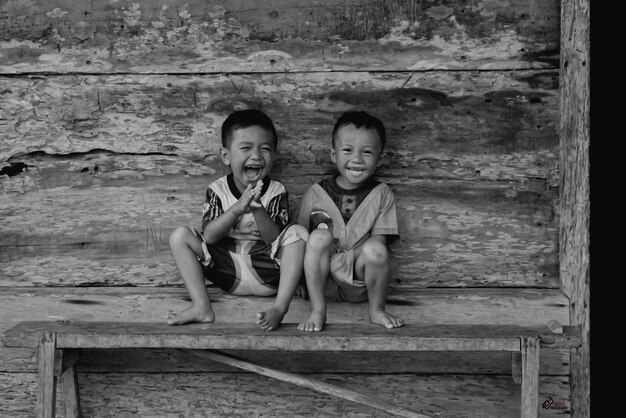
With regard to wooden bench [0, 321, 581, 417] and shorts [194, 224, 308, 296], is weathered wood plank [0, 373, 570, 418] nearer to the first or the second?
wooden bench [0, 321, 581, 417]

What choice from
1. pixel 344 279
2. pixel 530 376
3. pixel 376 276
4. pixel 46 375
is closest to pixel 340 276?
pixel 344 279

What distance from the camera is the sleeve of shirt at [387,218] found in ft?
8.96

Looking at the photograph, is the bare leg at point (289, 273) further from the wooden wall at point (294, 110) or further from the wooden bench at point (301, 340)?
the wooden wall at point (294, 110)

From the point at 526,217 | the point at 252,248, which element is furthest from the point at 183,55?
the point at 526,217

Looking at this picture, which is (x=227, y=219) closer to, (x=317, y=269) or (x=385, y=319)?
(x=317, y=269)

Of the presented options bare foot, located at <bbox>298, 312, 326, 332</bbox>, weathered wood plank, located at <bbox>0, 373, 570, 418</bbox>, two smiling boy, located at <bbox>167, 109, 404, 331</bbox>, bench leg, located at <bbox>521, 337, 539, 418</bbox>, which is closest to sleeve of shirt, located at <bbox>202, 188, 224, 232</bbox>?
two smiling boy, located at <bbox>167, 109, 404, 331</bbox>

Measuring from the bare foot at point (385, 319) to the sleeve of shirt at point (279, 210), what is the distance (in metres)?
0.45

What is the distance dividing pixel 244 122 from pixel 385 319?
2.75ft

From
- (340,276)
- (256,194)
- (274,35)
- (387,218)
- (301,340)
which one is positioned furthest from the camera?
(274,35)

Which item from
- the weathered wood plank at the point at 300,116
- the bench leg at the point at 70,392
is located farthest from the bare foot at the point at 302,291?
the bench leg at the point at 70,392

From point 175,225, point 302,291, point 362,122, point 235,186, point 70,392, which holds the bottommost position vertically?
point 70,392

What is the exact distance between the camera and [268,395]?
2889mm

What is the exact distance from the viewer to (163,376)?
290cm

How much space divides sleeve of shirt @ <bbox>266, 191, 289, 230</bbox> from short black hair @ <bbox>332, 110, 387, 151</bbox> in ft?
0.97
